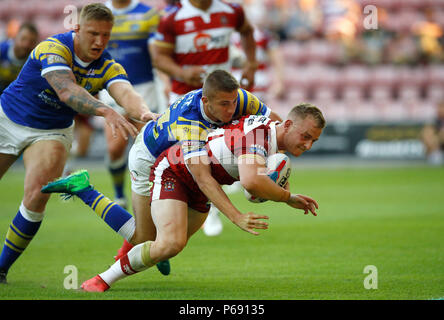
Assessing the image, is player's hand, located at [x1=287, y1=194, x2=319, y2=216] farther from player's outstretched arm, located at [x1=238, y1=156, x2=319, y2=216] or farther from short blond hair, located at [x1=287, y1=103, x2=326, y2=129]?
short blond hair, located at [x1=287, y1=103, x2=326, y2=129]

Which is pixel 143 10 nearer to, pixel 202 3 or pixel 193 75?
pixel 202 3

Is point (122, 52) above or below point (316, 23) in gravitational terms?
below

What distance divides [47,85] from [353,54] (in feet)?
53.0

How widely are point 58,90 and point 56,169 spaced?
653 millimetres

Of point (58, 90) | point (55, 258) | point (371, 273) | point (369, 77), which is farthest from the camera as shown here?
point (369, 77)

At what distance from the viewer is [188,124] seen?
16.2ft

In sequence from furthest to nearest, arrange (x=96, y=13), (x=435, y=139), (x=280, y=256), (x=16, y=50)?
1. (x=435, y=139)
2. (x=16, y=50)
3. (x=280, y=256)
4. (x=96, y=13)

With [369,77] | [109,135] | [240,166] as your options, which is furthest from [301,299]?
[369,77]

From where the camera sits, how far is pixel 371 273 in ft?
17.6

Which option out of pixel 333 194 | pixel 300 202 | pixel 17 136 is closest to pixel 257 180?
pixel 300 202

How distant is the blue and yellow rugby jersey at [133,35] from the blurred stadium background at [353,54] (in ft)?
32.5

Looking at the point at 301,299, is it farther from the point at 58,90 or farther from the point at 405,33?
the point at 405,33

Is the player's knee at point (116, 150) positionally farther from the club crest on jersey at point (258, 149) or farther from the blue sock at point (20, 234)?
the club crest on jersey at point (258, 149)

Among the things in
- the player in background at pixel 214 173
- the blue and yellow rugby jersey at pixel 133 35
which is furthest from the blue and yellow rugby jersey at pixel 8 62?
the player in background at pixel 214 173
